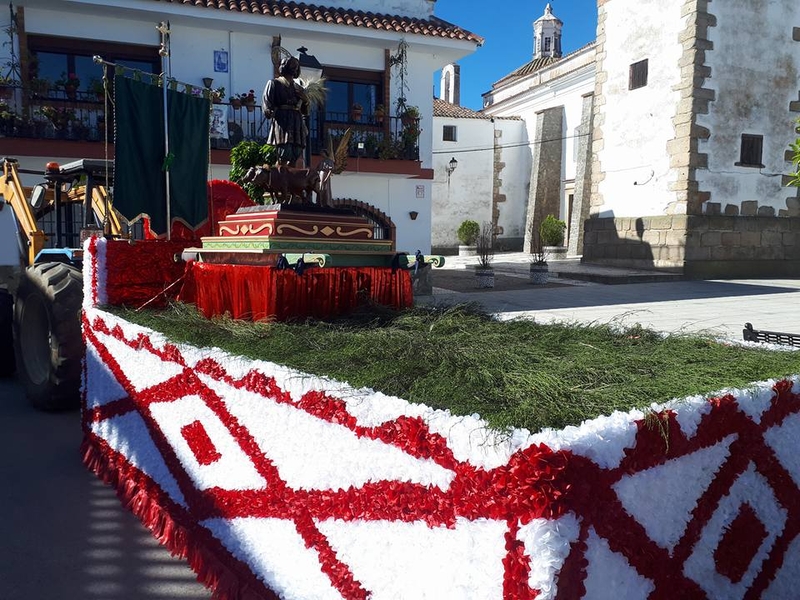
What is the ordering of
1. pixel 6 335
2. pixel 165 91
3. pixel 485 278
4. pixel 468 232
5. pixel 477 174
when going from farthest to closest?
pixel 477 174
pixel 468 232
pixel 485 278
pixel 6 335
pixel 165 91

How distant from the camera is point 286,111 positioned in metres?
3.70

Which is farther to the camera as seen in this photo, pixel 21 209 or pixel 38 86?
pixel 38 86

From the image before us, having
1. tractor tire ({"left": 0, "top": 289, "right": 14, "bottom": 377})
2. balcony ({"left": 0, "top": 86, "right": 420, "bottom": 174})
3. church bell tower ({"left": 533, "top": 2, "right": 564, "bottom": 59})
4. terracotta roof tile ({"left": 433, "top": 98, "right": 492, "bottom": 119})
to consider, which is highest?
church bell tower ({"left": 533, "top": 2, "right": 564, "bottom": 59})

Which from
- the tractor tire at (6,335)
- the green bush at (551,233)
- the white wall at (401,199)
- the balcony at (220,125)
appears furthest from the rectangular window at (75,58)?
the green bush at (551,233)

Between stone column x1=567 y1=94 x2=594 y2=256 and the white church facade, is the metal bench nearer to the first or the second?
the white church facade

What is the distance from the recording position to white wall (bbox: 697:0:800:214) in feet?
48.6

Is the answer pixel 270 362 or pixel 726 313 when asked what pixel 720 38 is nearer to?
pixel 726 313

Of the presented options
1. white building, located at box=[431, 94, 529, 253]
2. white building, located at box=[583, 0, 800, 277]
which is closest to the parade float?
white building, located at box=[583, 0, 800, 277]

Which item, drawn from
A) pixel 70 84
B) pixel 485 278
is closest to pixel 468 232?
pixel 485 278

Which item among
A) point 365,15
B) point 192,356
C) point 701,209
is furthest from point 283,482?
point 701,209

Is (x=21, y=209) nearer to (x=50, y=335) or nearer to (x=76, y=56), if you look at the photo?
(x=50, y=335)

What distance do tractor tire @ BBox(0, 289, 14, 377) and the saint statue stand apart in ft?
11.7

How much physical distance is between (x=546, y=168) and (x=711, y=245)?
1242 centimetres

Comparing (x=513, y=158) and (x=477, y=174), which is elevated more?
(x=513, y=158)
